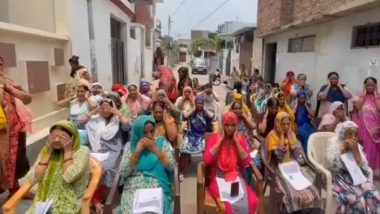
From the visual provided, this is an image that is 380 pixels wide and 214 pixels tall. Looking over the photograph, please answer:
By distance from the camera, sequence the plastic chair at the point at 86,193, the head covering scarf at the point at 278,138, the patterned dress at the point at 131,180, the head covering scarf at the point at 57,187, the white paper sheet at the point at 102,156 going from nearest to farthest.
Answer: the plastic chair at the point at 86,193, the head covering scarf at the point at 57,187, the patterned dress at the point at 131,180, the head covering scarf at the point at 278,138, the white paper sheet at the point at 102,156

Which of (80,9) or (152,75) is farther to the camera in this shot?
(152,75)

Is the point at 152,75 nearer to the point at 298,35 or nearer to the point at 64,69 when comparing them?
the point at 298,35

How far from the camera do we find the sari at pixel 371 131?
4.32 metres

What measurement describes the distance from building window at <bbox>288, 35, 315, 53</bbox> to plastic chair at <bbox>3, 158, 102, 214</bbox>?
7.73m

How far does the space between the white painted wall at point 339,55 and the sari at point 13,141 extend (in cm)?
561

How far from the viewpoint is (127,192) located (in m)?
2.80

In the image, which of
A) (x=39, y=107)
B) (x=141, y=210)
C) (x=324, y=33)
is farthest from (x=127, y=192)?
(x=324, y=33)

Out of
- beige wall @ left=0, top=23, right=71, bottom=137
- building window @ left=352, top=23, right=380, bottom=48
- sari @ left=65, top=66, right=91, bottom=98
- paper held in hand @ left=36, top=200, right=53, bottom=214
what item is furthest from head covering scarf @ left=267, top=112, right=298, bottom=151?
building window @ left=352, top=23, right=380, bottom=48

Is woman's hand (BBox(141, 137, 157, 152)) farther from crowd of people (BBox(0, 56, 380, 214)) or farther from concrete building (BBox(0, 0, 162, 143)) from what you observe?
concrete building (BBox(0, 0, 162, 143))

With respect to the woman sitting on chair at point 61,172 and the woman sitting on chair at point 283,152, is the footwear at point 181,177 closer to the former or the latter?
the woman sitting on chair at point 283,152

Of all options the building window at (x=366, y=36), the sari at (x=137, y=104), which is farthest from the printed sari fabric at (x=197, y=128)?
the building window at (x=366, y=36)

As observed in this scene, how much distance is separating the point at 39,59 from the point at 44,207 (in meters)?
3.00

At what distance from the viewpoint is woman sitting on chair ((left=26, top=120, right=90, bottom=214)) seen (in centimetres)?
250

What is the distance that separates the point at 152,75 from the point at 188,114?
15903 millimetres
